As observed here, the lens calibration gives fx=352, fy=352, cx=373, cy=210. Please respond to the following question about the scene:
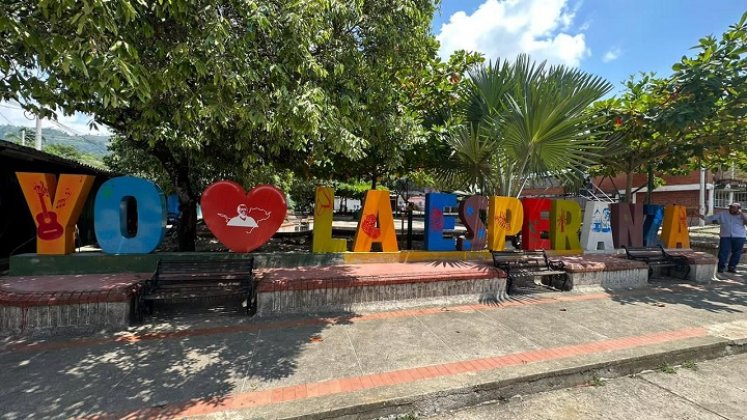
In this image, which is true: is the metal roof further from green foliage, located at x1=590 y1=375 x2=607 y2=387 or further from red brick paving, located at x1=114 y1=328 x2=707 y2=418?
green foliage, located at x1=590 y1=375 x2=607 y2=387

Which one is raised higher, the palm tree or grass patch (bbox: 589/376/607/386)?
the palm tree

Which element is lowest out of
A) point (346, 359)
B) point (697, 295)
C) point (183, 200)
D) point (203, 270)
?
point (346, 359)

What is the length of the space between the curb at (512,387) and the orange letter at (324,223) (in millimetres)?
3839

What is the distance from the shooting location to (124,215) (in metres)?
5.84

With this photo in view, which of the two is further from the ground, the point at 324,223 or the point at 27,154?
the point at 27,154

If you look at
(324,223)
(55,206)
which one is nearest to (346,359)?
(324,223)

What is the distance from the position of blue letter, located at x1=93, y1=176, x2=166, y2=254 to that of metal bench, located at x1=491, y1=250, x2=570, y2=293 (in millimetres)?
5948

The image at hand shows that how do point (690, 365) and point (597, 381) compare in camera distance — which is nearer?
point (597, 381)

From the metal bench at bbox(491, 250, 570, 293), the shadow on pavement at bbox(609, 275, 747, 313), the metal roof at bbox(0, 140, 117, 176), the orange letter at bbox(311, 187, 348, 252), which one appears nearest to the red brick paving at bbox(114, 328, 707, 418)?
the shadow on pavement at bbox(609, 275, 747, 313)

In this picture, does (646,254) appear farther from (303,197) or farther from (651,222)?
(303,197)

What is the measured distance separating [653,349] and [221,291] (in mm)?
5470

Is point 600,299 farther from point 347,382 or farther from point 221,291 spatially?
point 221,291

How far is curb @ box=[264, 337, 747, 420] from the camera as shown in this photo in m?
2.92

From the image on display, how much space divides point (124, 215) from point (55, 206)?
0.88 m
